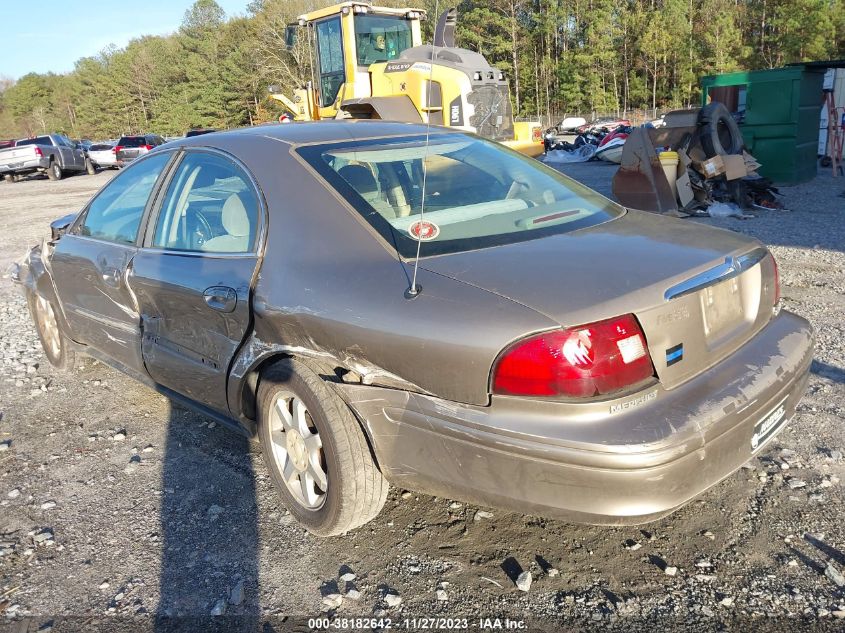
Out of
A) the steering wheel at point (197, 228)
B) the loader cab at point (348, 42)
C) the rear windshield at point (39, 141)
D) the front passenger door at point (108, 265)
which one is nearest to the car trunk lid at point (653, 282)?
the steering wheel at point (197, 228)

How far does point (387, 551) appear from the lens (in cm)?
276

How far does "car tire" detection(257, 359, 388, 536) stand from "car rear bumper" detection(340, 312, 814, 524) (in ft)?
0.48

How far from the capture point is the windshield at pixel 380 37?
42.3 feet

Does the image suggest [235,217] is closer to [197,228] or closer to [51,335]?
[197,228]

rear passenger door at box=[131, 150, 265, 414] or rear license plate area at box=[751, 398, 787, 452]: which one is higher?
rear passenger door at box=[131, 150, 265, 414]

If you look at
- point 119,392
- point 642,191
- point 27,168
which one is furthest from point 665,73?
point 119,392

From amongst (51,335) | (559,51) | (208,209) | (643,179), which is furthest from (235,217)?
(559,51)

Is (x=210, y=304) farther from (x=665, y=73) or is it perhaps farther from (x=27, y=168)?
(x=665, y=73)

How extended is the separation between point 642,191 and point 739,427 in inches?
316

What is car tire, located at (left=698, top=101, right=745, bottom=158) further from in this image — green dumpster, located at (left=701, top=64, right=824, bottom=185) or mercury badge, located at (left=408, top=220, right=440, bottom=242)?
mercury badge, located at (left=408, top=220, right=440, bottom=242)

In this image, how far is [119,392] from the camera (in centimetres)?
462

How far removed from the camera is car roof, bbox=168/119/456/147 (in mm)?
3250

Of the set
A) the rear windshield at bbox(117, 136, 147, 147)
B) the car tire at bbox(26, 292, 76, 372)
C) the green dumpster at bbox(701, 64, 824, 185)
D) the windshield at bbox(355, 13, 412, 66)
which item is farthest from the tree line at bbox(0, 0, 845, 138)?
the car tire at bbox(26, 292, 76, 372)

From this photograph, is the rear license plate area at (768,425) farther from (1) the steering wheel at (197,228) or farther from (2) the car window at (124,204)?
(2) the car window at (124,204)
